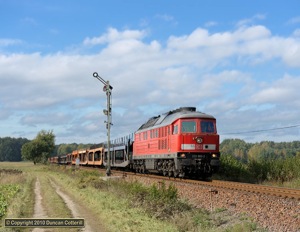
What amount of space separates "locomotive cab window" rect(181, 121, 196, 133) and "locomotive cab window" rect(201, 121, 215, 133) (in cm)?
53

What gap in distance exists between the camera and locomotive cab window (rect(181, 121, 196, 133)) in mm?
24516

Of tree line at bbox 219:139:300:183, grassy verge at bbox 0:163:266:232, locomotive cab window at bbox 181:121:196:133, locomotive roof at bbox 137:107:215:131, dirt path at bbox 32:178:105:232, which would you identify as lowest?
dirt path at bbox 32:178:105:232

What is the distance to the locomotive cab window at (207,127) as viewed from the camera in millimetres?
24625

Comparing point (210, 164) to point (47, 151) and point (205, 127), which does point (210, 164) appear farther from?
point (47, 151)

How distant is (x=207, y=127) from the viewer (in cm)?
2472

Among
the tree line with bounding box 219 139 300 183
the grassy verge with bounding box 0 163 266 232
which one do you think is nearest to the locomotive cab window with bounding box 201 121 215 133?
the tree line with bounding box 219 139 300 183

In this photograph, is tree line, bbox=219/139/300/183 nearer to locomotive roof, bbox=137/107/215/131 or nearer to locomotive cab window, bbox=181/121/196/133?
locomotive roof, bbox=137/107/215/131

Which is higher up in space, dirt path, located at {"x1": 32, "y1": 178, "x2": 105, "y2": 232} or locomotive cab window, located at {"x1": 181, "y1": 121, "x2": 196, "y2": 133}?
locomotive cab window, located at {"x1": 181, "y1": 121, "x2": 196, "y2": 133}

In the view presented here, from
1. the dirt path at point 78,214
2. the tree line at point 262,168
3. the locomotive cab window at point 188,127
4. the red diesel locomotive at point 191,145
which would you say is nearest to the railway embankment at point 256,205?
the dirt path at point 78,214

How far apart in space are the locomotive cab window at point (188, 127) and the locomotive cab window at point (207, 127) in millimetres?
525

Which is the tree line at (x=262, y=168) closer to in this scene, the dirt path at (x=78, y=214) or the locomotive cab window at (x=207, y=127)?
the locomotive cab window at (x=207, y=127)

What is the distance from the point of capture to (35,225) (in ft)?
43.1

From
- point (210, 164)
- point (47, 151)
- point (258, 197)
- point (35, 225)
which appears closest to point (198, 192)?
point (258, 197)

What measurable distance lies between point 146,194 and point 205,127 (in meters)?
7.54
